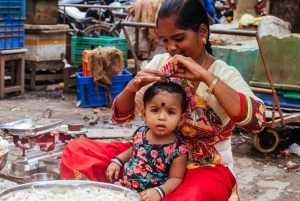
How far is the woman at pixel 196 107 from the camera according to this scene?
2654mm

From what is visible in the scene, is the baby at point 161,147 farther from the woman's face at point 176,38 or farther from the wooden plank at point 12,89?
the wooden plank at point 12,89

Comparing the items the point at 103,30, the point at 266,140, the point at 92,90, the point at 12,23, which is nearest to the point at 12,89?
the point at 12,23

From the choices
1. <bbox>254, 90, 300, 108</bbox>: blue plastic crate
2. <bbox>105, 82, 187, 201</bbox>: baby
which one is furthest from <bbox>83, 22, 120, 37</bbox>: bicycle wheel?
<bbox>105, 82, 187, 201</bbox>: baby

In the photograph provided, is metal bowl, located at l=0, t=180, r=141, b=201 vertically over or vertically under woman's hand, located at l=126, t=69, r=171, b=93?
under

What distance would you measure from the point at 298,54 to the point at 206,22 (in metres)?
3.21

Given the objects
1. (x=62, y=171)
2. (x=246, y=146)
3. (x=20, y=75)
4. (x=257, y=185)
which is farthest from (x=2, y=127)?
(x=20, y=75)

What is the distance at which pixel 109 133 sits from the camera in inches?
248

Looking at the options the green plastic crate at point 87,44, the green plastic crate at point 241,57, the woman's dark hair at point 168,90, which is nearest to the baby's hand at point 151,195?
the woman's dark hair at point 168,90

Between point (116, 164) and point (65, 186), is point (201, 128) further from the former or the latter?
point (65, 186)

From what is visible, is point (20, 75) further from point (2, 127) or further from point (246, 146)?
point (2, 127)

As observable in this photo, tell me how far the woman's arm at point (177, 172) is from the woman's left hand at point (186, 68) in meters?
0.46

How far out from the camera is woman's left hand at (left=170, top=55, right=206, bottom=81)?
8.62ft

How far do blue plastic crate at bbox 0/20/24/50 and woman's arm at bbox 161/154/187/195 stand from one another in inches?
227

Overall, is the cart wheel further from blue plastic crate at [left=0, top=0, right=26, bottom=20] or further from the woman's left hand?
blue plastic crate at [left=0, top=0, right=26, bottom=20]
